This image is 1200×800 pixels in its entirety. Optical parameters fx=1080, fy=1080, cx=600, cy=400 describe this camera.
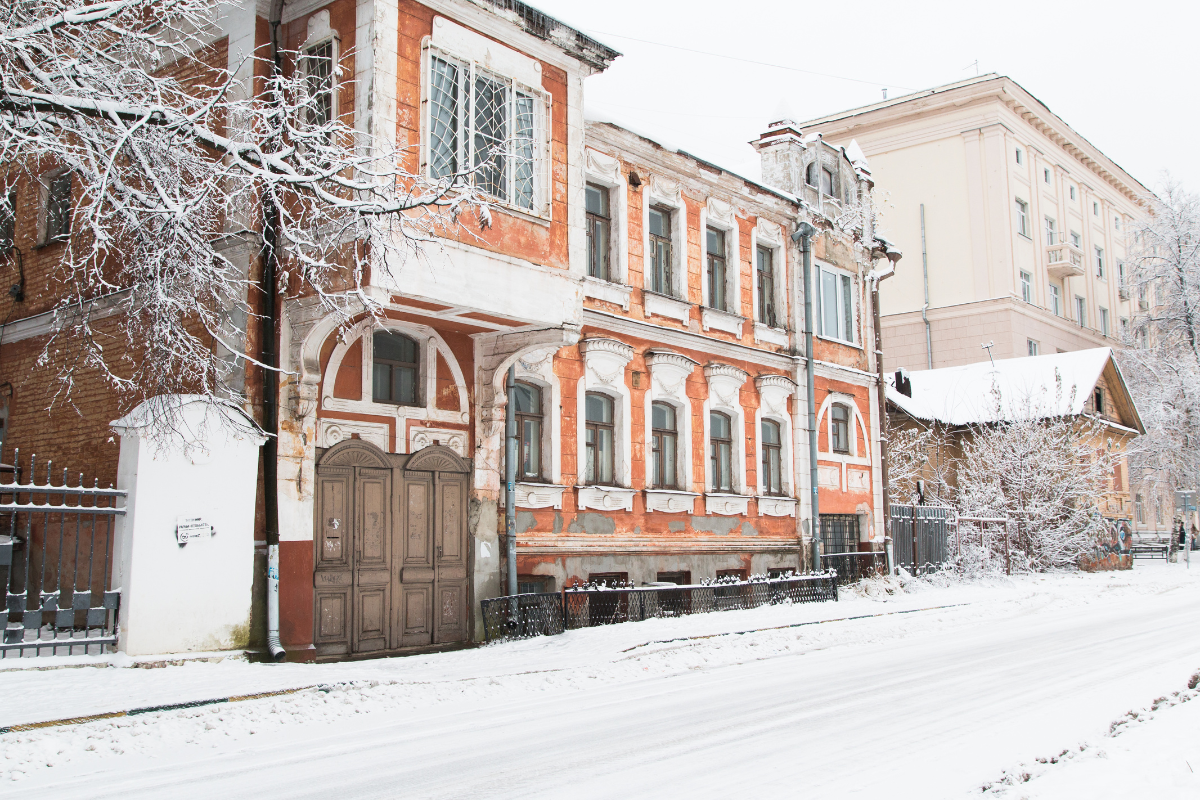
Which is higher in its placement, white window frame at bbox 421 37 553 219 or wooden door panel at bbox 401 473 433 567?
white window frame at bbox 421 37 553 219

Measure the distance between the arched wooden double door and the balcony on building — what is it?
3959 centimetres

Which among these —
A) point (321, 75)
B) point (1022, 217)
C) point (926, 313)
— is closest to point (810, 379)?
point (321, 75)

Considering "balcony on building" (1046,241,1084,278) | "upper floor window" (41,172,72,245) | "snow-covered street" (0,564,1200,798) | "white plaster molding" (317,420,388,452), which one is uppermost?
"balcony on building" (1046,241,1084,278)

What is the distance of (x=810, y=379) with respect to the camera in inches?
879

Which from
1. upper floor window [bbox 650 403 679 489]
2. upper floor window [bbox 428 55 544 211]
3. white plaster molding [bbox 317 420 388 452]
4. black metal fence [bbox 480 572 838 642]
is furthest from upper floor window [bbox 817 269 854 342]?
white plaster molding [bbox 317 420 388 452]

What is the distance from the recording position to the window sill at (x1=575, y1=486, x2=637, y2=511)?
17.1m

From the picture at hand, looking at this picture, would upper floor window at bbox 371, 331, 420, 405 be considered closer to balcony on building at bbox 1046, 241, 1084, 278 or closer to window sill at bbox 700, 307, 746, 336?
window sill at bbox 700, 307, 746, 336

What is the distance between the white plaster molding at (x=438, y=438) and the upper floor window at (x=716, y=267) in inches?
279

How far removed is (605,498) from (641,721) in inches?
355

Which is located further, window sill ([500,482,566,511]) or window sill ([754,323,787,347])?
window sill ([754,323,787,347])

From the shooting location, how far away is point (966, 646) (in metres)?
13.7

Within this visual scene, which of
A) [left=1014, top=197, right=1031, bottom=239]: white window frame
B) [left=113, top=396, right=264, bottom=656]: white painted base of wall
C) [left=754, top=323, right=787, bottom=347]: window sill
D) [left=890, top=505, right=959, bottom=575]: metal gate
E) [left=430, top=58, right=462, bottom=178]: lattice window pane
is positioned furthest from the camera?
[left=1014, top=197, right=1031, bottom=239]: white window frame

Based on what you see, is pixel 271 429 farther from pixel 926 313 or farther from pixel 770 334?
pixel 926 313

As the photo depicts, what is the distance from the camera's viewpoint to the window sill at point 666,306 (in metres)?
18.8
